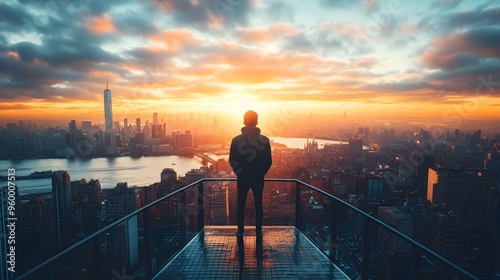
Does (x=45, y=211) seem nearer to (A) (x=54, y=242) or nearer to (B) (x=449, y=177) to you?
(A) (x=54, y=242)

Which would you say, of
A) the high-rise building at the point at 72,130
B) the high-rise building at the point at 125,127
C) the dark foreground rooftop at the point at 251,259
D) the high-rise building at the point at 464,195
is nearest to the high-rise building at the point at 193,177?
the dark foreground rooftop at the point at 251,259

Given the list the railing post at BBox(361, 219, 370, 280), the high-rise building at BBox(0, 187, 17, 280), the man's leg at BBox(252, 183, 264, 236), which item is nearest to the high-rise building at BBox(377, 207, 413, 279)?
the railing post at BBox(361, 219, 370, 280)

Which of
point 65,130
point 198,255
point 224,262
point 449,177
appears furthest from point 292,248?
point 65,130

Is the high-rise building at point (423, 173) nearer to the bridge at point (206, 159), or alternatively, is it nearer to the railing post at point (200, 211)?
the railing post at point (200, 211)

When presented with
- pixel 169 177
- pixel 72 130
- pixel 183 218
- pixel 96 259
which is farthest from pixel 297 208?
pixel 72 130

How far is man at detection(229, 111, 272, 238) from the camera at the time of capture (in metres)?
3.96

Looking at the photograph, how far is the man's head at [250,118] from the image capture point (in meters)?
3.91

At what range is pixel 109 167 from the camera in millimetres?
24734

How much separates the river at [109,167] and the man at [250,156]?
13.6 metres

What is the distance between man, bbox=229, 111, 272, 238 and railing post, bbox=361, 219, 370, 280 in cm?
172

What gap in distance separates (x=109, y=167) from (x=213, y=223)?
2358 cm

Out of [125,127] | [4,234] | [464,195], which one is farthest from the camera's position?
[125,127]

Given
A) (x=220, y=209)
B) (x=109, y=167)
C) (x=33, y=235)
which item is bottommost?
(x=109, y=167)

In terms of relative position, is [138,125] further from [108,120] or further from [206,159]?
[206,159]
